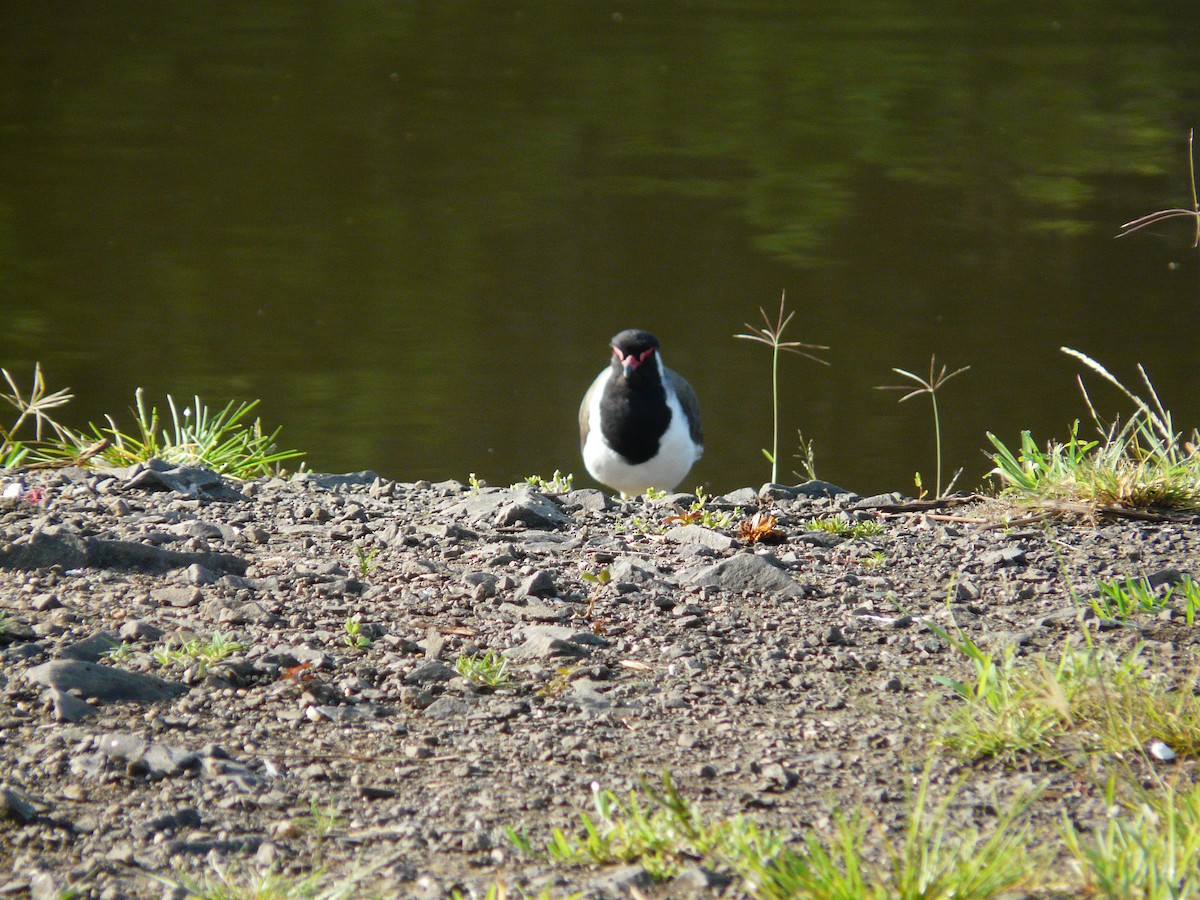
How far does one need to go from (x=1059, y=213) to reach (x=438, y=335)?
201 inches

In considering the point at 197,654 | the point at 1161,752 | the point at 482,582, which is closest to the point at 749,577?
the point at 482,582

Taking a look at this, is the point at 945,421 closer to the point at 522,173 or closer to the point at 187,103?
the point at 522,173

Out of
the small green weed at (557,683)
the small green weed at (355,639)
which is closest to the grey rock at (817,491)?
the small green weed at (557,683)

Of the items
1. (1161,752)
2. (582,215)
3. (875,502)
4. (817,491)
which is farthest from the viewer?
(582,215)

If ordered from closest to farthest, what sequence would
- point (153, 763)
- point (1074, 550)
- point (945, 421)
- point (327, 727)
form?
point (153, 763)
point (327, 727)
point (1074, 550)
point (945, 421)

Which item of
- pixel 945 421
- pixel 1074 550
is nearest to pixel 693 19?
pixel 945 421

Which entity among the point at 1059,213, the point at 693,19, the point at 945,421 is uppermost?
the point at 693,19

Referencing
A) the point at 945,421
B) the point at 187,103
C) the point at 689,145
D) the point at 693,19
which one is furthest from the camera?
the point at 693,19

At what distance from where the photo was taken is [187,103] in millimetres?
13336

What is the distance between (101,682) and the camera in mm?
2371

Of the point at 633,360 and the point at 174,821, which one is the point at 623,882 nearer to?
the point at 174,821

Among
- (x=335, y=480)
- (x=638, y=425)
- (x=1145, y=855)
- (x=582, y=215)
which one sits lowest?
(x=582, y=215)

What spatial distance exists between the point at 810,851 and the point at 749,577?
1.15m

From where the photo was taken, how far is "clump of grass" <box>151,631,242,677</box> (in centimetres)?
247
